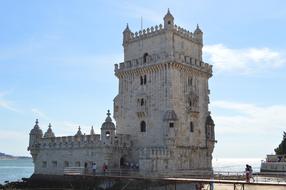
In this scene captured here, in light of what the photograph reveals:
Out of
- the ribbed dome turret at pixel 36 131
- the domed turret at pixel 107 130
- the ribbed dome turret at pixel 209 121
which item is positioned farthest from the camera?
the ribbed dome turret at pixel 36 131

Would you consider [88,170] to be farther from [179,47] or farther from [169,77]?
[179,47]

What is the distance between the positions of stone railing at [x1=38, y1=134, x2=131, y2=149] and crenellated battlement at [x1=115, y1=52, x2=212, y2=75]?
30.2ft

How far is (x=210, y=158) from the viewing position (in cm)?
5594

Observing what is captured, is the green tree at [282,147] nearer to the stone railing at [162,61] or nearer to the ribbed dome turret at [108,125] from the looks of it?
the stone railing at [162,61]

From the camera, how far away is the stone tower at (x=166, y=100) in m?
49.8

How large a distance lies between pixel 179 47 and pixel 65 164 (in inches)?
840

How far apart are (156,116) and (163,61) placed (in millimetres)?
6754

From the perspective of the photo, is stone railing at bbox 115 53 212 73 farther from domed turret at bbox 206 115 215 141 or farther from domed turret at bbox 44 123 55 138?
domed turret at bbox 44 123 55 138

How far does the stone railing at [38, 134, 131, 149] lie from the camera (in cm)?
5232

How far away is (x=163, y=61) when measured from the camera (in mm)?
51781

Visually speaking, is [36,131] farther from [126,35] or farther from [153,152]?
[153,152]

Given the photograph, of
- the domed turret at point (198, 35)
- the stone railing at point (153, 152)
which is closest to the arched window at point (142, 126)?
the stone railing at point (153, 152)

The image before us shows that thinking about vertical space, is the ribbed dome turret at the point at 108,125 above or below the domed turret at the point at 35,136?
above

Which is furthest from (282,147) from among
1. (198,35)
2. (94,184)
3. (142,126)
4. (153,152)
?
(94,184)
